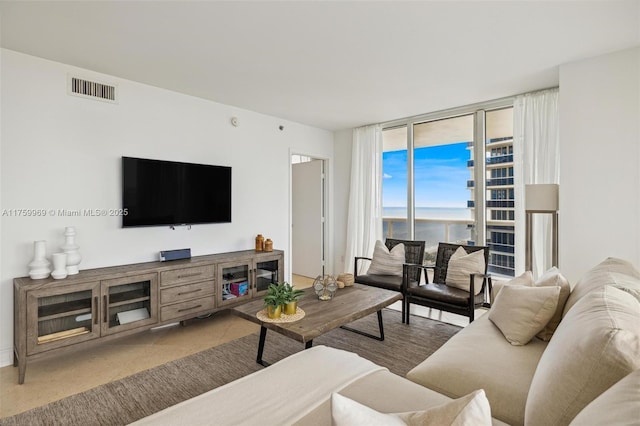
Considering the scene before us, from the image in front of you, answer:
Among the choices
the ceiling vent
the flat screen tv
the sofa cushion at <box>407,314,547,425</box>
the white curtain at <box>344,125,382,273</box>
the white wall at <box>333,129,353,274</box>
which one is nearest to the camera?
the sofa cushion at <box>407,314,547,425</box>

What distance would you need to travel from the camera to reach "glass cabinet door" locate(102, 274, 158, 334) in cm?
283

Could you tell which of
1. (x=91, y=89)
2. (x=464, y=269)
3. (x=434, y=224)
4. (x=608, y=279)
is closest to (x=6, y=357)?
(x=91, y=89)

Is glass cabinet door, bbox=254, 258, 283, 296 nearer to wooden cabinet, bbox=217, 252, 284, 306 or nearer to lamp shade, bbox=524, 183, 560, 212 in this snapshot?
wooden cabinet, bbox=217, 252, 284, 306

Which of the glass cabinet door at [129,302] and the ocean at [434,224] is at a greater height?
the ocean at [434,224]

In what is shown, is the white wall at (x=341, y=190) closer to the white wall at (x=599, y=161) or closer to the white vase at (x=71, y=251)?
the white wall at (x=599, y=161)

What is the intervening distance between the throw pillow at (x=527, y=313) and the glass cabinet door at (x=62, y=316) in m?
3.13

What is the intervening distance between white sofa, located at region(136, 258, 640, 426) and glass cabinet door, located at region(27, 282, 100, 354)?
2.01 meters

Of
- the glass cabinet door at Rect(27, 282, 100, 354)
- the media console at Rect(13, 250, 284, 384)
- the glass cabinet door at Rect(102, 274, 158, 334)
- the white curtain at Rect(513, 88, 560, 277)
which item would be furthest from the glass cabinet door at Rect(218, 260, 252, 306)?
the white curtain at Rect(513, 88, 560, 277)

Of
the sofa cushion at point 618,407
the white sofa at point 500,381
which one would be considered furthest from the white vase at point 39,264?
the sofa cushion at point 618,407

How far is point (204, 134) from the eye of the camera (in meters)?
4.00

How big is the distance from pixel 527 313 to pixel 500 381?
60 cm

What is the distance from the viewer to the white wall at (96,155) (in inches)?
108

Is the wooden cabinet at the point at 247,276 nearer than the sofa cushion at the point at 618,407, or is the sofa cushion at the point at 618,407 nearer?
the sofa cushion at the point at 618,407

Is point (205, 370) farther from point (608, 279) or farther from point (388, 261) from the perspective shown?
point (608, 279)
